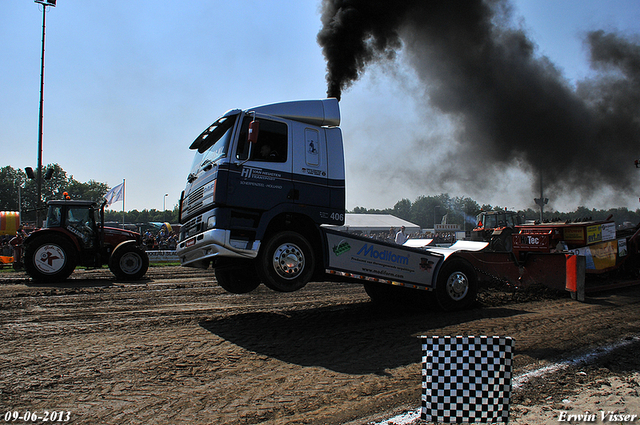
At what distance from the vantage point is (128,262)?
11.5m

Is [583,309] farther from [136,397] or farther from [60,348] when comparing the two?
[60,348]

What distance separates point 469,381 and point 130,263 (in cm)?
1087

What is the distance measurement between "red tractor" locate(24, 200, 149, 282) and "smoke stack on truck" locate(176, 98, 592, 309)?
555 cm

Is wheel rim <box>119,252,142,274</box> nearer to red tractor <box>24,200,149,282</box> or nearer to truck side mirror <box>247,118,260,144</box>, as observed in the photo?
red tractor <box>24,200,149,282</box>

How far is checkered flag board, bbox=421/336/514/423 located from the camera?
2598 mm

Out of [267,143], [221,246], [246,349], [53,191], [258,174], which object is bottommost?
[246,349]

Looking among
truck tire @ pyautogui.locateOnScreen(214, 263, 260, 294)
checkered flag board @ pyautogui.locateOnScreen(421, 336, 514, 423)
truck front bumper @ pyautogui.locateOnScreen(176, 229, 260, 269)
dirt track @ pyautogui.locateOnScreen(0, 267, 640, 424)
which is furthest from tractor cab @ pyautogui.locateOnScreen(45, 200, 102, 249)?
checkered flag board @ pyautogui.locateOnScreen(421, 336, 514, 423)

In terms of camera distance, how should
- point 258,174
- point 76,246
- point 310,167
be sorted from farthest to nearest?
point 76,246 < point 310,167 < point 258,174

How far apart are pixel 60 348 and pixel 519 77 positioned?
51.3ft

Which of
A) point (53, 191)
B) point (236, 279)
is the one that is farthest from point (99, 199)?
point (236, 279)

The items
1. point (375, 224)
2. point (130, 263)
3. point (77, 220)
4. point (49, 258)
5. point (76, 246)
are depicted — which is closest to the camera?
point (49, 258)

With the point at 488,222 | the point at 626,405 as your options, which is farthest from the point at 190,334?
the point at 488,222

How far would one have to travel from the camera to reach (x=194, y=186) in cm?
641

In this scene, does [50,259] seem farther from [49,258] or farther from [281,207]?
[281,207]
